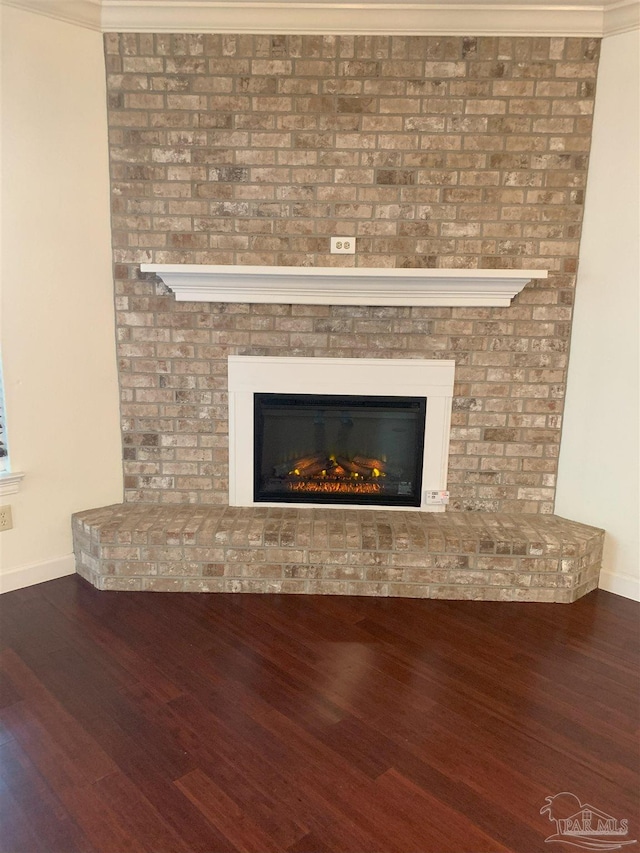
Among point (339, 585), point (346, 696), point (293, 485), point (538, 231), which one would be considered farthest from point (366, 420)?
point (346, 696)

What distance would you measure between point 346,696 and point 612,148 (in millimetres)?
2540

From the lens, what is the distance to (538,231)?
2.69 meters

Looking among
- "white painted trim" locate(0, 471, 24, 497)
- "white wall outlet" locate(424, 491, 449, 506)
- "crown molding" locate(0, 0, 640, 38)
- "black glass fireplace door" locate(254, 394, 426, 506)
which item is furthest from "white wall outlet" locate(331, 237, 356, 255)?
"white painted trim" locate(0, 471, 24, 497)

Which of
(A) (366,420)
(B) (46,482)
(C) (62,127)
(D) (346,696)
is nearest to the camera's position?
(D) (346,696)

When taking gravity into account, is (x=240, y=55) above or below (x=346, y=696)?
above

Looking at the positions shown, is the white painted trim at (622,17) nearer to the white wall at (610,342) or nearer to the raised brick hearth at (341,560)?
the white wall at (610,342)

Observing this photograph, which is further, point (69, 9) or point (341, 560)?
point (341, 560)

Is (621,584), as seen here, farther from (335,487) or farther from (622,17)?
(622,17)

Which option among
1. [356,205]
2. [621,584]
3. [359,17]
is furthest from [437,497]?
[359,17]

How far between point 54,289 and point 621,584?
2959mm

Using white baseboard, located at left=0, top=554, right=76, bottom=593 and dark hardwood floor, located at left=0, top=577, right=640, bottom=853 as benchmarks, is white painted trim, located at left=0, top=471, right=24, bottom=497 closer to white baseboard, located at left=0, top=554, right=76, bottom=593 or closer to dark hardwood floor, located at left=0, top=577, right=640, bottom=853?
white baseboard, located at left=0, top=554, right=76, bottom=593

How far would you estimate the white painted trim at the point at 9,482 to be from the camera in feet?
8.36

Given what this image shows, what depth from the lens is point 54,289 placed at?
2617 mm

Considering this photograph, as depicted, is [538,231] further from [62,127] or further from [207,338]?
[62,127]
